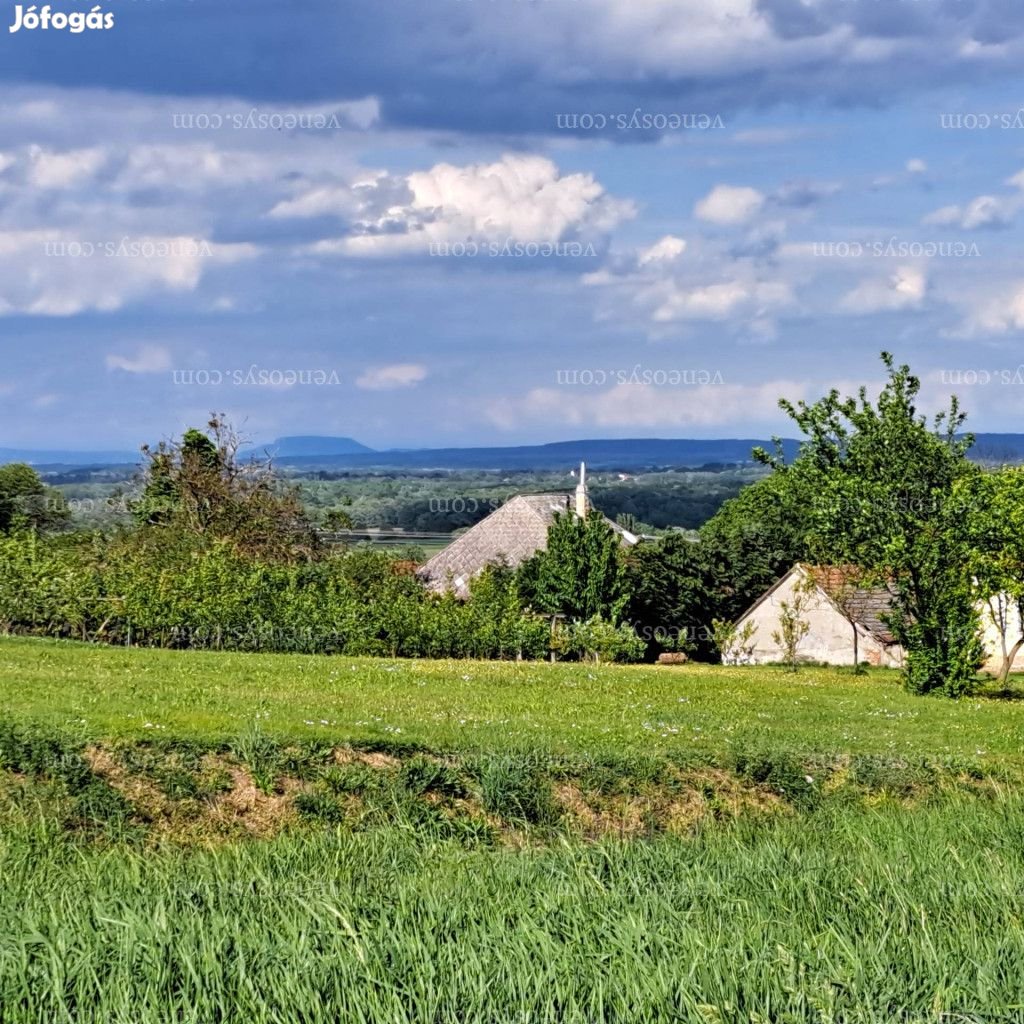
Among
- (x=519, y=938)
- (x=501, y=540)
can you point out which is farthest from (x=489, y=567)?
(x=519, y=938)

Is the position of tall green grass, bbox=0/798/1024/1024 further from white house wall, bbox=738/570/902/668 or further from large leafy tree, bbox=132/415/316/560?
white house wall, bbox=738/570/902/668

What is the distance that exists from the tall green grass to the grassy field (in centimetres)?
2

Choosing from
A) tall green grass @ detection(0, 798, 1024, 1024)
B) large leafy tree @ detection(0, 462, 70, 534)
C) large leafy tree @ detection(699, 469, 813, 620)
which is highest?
large leafy tree @ detection(0, 462, 70, 534)

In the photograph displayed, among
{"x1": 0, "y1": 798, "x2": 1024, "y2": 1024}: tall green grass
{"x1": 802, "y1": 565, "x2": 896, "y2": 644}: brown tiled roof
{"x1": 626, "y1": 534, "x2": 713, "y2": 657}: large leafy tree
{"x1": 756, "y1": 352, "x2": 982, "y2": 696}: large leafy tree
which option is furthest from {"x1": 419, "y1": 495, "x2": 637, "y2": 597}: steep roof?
{"x1": 0, "y1": 798, "x2": 1024, "y2": 1024}: tall green grass

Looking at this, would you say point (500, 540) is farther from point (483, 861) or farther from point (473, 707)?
point (483, 861)

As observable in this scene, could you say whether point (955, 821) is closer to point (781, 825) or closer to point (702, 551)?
point (781, 825)

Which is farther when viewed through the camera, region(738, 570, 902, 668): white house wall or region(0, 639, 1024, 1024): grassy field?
region(738, 570, 902, 668): white house wall

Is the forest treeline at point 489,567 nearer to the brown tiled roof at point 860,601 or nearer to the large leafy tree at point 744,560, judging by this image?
the brown tiled roof at point 860,601

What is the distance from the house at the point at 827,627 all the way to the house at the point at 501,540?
661 centimetres

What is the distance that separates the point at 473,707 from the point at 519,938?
37.4 feet

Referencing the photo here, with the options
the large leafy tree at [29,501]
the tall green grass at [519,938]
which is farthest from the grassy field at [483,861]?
the large leafy tree at [29,501]

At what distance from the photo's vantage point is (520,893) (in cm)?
671

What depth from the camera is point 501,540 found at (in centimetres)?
5444

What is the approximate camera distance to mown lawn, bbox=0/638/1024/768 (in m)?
13.0
